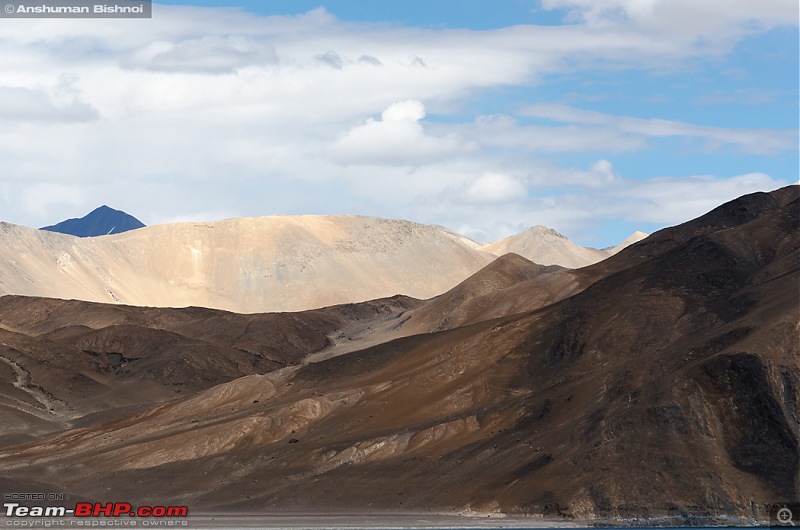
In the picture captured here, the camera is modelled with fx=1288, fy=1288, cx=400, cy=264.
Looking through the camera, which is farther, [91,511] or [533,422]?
[533,422]

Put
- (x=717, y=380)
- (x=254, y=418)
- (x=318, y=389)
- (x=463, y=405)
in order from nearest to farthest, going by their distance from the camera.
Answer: (x=717, y=380) < (x=463, y=405) < (x=254, y=418) < (x=318, y=389)

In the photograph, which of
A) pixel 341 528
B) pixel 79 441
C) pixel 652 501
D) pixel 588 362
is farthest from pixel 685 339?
pixel 79 441

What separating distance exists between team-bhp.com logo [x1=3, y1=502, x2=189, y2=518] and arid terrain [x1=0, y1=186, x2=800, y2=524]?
7883 mm

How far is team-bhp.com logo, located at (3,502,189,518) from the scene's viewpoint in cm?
9750

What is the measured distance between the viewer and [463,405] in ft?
431

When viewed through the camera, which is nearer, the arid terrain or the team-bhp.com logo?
the team-bhp.com logo

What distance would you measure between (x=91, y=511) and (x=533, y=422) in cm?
4248

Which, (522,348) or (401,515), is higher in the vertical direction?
(522,348)

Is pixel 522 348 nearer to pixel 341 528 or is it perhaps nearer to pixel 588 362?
pixel 588 362

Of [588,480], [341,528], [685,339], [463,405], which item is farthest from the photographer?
[463,405]

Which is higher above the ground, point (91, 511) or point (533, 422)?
point (533, 422)

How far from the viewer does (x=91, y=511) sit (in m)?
93.6

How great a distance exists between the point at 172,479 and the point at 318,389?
32.2 meters

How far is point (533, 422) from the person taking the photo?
118 m
